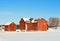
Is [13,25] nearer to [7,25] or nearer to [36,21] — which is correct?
[7,25]

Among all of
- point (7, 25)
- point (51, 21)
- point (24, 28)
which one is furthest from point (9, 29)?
point (51, 21)

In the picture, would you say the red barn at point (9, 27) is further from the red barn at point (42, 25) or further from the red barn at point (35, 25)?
the red barn at point (42, 25)

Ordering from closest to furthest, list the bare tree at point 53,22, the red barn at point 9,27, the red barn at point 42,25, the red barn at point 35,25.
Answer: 1. the red barn at point 35,25
2. the red barn at point 42,25
3. the red barn at point 9,27
4. the bare tree at point 53,22

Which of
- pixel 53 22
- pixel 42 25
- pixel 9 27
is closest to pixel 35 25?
pixel 42 25

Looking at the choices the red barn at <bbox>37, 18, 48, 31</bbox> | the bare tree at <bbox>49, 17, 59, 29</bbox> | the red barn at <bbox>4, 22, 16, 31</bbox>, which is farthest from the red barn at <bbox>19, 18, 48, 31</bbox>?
the bare tree at <bbox>49, 17, 59, 29</bbox>

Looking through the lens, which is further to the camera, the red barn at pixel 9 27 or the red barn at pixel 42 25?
the red barn at pixel 9 27

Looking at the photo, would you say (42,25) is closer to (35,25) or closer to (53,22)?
(35,25)

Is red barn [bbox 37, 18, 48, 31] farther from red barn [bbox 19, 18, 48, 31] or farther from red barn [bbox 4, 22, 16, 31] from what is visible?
red barn [bbox 4, 22, 16, 31]

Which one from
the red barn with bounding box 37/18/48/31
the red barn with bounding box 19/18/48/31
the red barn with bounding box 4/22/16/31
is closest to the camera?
the red barn with bounding box 19/18/48/31

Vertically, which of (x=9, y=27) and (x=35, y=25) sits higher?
(x=35, y=25)

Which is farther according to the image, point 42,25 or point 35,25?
point 42,25

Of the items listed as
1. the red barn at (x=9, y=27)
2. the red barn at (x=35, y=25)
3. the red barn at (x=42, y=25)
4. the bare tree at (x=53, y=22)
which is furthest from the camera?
the bare tree at (x=53, y=22)

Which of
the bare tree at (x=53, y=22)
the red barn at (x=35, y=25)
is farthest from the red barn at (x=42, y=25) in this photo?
the bare tree at (x=53, y=22)

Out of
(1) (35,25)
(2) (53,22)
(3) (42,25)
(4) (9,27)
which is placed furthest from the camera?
(2) (53,22)
